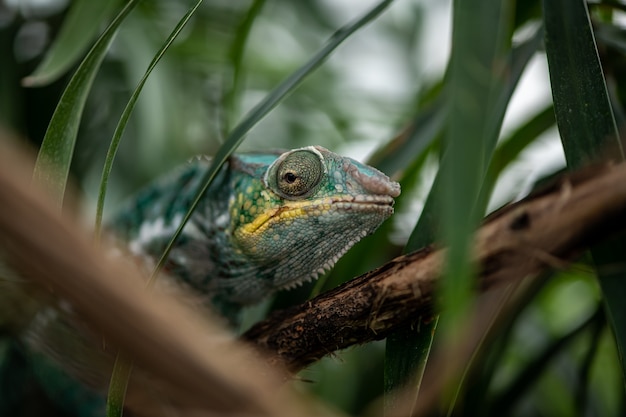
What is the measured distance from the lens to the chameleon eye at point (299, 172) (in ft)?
3.53

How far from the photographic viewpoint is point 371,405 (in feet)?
4.84

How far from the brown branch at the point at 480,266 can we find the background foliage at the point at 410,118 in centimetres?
6

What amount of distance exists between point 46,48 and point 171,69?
1.30 feet

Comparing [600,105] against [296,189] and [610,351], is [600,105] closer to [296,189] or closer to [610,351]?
[296,189]

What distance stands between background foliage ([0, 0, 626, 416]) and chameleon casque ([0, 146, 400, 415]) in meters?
0.07

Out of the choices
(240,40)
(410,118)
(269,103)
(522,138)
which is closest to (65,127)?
(269,103)

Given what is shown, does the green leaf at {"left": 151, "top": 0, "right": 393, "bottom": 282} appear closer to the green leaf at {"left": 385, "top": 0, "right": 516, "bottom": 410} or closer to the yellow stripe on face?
the yellow stripe on face

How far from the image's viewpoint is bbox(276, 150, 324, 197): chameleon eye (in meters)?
1.08

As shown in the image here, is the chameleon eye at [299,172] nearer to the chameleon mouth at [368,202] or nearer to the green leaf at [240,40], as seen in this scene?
the chameleon mouth at [368,202]

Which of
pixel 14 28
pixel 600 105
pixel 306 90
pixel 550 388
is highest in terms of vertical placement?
pixel 306 90

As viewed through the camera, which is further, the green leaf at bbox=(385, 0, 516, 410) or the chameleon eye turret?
the chameleon eye turret

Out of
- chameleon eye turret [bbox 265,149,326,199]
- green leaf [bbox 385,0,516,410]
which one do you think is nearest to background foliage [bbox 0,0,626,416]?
green leaf [bbox 385,0,516,410]

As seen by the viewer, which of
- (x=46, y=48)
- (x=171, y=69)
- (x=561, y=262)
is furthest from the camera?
(x=171, y=69)

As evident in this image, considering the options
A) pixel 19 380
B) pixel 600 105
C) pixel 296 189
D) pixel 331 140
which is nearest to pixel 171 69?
pixel 331 140
